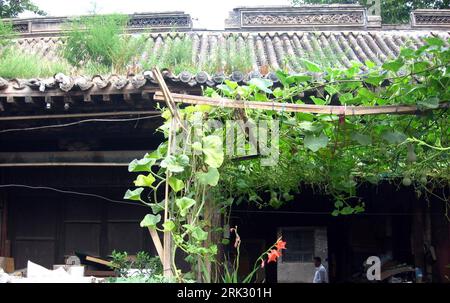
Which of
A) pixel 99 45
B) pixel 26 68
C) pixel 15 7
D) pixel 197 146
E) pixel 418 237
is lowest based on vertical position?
pixel 197 146

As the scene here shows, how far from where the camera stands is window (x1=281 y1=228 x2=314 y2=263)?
366 inches

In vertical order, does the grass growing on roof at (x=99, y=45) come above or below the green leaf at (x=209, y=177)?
above

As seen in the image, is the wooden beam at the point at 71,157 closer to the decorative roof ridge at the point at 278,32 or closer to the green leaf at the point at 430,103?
the green leaf at the point at 430,103

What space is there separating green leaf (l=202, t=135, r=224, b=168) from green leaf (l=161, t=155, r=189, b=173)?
0.45 ft

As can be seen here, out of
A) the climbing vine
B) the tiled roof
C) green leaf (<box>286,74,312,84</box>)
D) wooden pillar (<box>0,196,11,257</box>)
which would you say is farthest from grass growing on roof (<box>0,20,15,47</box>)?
green leaf (<box>286,74,312,84</box>)

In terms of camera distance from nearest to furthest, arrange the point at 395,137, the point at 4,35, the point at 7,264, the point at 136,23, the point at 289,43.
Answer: the point at 395,137, the point at 7,264, the point at 4,35, the point at 289,43, the point at 136,23

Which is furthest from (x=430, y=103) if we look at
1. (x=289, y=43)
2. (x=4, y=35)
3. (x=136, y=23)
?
(x=136, y=23)

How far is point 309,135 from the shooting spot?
12.2 ft

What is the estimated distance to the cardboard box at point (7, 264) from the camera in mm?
6117

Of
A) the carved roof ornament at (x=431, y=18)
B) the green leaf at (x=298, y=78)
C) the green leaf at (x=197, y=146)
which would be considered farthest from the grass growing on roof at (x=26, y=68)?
the carved roof ornament at (x=431, y=18)

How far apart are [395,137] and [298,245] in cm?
636

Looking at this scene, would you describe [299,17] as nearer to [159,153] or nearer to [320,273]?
[320,273]

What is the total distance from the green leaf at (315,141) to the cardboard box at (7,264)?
3877mm
